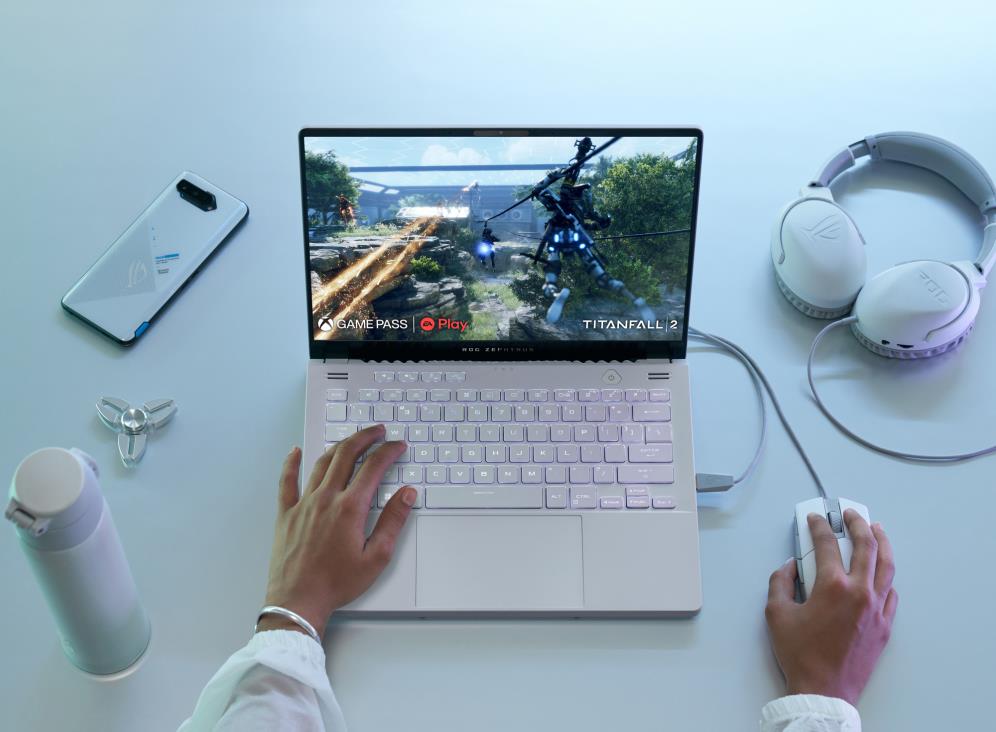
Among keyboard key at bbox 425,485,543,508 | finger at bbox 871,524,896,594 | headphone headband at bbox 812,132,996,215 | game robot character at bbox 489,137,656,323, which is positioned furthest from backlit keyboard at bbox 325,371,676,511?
headphone headband at bbox 812,132,996,215

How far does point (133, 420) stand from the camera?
93cm

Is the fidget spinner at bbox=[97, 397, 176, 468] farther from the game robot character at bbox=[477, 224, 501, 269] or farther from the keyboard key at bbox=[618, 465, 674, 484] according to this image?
the keyboard key at bbox=[618, 465, 674, 484]

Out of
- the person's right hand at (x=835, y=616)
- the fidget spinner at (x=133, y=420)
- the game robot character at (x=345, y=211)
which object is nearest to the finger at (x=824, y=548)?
the person's right hand at (x=835, y=616)

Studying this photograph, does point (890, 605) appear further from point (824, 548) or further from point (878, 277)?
point (878, 277)

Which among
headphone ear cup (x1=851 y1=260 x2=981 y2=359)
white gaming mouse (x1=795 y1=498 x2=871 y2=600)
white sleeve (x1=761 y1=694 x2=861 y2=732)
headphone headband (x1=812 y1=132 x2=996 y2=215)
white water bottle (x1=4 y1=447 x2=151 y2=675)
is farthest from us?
headphone headband (x1=812 y1=132 x2=996 y2=215)

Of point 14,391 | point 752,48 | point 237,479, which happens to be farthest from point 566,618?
point 752,48

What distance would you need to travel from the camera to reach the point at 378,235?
92 centimetres

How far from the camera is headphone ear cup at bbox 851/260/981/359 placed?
948mm

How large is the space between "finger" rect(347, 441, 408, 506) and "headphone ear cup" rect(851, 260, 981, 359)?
0.55 metres

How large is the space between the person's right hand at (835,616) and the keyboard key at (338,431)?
1.48 ft

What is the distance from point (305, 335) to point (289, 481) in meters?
0.21

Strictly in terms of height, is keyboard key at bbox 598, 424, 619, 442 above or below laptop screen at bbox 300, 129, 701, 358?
below

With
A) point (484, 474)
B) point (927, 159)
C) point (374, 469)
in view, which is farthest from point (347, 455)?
point (927, 159)

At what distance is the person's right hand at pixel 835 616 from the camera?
30.4 inches
